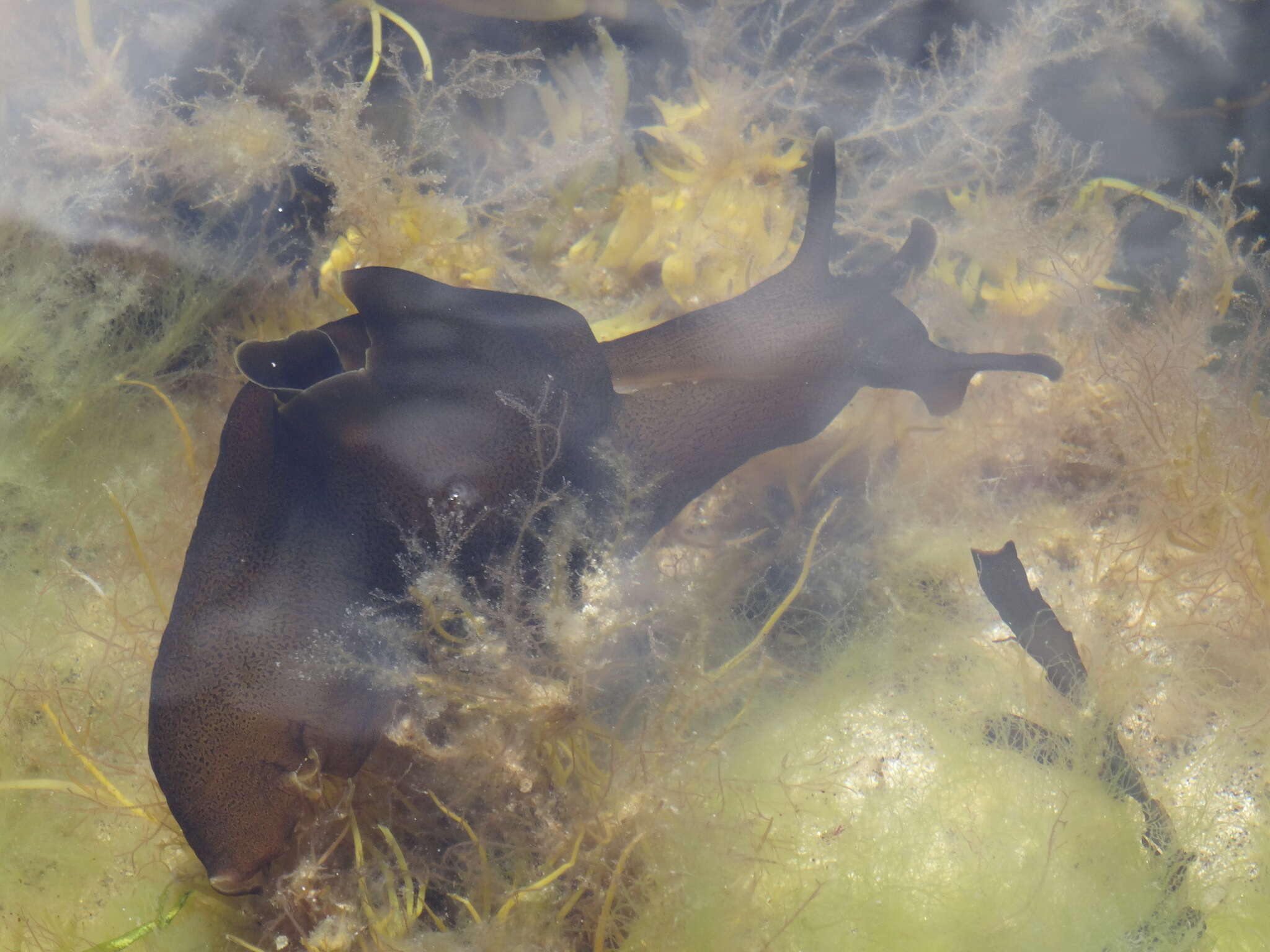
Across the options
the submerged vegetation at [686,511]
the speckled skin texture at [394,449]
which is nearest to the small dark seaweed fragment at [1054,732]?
the submerged vegetation at [686,511]

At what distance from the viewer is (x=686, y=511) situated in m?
2.92

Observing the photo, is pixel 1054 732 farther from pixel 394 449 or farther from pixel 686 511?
pixel 394 449

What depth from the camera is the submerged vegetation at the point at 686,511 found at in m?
2.10

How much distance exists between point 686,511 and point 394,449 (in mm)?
1181

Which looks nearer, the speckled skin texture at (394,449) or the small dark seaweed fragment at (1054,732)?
the speckled skin texture at (394,449)

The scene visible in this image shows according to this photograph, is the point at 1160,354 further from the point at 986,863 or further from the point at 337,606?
the point at 337,606

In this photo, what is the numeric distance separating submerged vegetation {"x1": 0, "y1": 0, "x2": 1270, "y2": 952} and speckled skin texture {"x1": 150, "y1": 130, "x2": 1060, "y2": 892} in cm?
18

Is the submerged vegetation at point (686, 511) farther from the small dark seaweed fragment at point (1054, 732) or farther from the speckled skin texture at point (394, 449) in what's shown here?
the speckled skin texture at point (394, 449)

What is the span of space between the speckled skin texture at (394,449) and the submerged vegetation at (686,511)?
0.18 meters

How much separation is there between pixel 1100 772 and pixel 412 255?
120 inches

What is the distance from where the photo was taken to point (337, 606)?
6.88 feet

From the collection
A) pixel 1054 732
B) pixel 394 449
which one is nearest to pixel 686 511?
pixel 394 449

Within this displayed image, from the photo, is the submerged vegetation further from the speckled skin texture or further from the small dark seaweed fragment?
the speckled skin texture

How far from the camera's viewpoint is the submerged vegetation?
2100 mm
